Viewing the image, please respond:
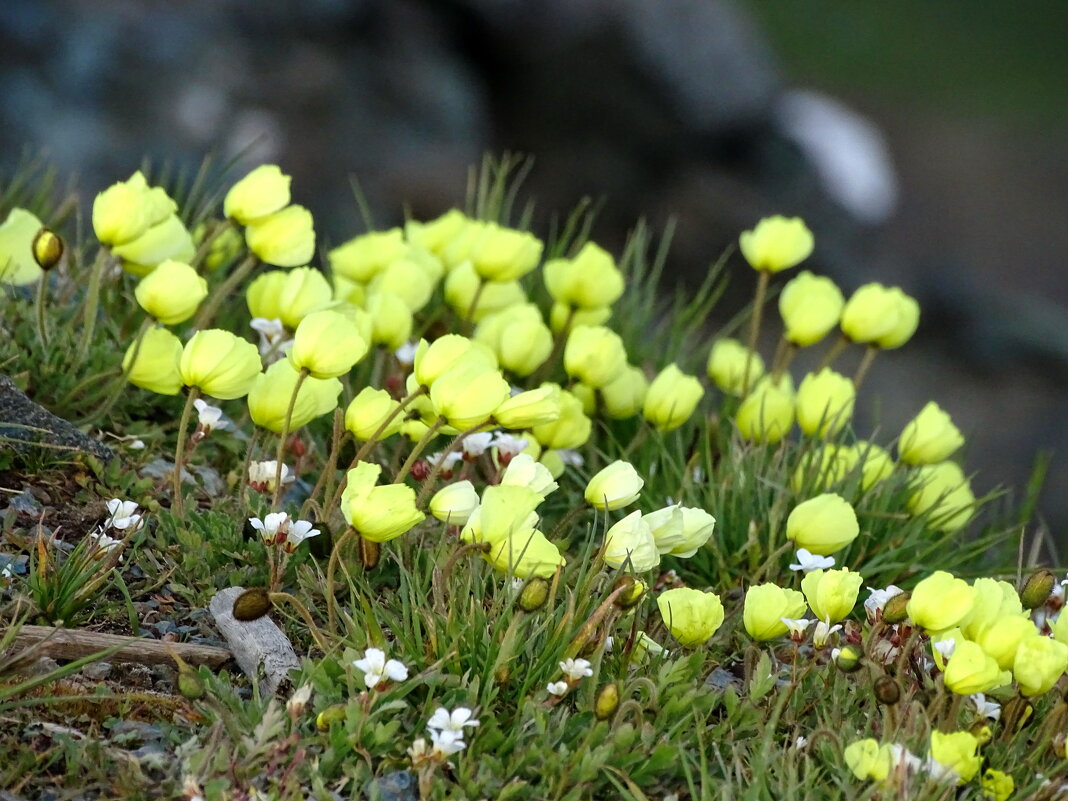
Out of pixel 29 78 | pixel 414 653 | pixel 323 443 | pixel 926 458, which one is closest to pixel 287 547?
pixel 414 653

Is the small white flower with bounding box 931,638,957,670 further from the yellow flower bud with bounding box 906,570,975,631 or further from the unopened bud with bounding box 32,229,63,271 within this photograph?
the unopened bud with bounding box 32,229,63,271

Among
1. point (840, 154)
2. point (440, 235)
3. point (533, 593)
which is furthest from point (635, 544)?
point (840, 154)

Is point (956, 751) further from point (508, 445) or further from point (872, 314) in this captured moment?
point (872, 314)

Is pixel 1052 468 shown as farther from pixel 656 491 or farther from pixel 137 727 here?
pixel 137 727

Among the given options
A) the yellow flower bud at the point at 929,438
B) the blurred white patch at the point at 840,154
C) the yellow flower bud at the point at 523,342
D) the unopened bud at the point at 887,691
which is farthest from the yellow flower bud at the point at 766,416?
the blurred white patch at the point at 840,154

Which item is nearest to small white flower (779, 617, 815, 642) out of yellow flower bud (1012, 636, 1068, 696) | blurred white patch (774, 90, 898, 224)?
yellow flower bud (1012, 636, 1068, 696)

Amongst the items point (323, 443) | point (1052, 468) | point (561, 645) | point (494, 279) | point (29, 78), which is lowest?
point (1052, 468)

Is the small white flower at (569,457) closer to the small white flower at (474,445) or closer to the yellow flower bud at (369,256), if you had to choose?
the small white flower at (474,445)
